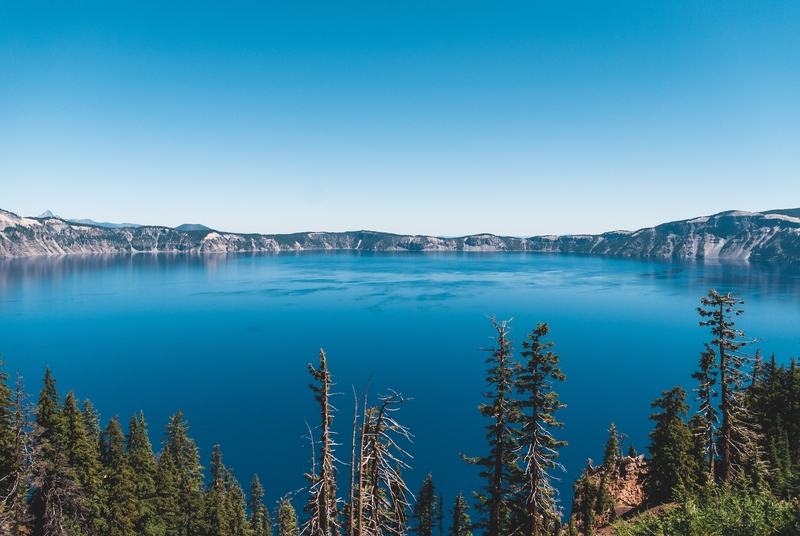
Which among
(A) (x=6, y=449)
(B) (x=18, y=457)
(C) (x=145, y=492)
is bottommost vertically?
(C) (x=145, y=492)

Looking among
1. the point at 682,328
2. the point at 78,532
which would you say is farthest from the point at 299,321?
the point at 682,328

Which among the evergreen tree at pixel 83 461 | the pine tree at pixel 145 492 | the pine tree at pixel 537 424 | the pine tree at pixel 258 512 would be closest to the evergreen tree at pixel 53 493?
the evergreen tree at pixel 83 461

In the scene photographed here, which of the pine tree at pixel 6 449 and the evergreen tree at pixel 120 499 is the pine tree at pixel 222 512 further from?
the pine tree at pixel 6 449

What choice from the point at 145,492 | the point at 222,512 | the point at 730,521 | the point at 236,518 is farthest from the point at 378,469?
the point at 236,518

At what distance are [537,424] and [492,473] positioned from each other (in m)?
3.98

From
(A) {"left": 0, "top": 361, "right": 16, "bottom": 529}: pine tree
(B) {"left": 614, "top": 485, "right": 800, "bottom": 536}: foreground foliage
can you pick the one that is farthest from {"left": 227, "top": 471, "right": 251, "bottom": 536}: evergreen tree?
(B) {"left": 614, "top": 485, "right": 800, "bottom": 536}: foreground foliage

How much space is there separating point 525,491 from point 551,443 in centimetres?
351

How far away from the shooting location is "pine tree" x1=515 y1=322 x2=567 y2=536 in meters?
20.8

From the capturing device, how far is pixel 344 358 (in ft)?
337

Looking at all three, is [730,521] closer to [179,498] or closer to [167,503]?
[167,503]

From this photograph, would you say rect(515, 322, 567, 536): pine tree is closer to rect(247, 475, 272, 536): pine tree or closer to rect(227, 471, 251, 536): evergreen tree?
rect(227, 471, 251, 536): evergreen tree

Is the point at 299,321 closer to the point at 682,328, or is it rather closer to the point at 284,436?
the point at 284,436

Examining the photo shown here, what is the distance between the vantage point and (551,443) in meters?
21.0

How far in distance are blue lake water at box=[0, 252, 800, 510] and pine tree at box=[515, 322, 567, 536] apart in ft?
74.7
